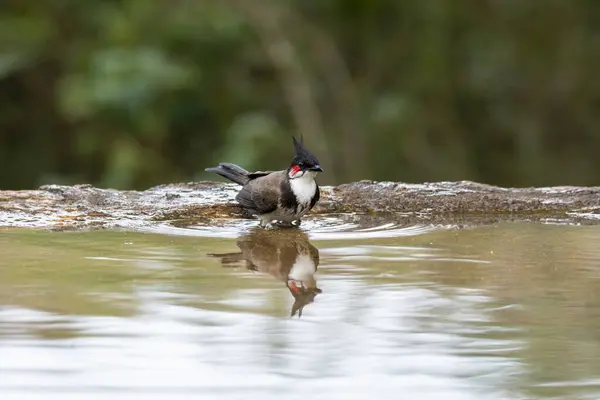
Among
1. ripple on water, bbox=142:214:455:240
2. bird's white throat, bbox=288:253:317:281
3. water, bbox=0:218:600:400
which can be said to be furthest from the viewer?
ripple on water, bbox=142:214:455:240

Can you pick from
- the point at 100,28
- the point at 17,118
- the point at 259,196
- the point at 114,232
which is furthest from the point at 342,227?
the point at 17,118

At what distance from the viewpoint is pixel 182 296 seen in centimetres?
273

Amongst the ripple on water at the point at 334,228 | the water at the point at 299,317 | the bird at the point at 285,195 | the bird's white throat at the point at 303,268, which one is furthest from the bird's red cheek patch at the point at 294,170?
the bird's white throat at the point at 303,268

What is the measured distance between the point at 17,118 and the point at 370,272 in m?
9.34

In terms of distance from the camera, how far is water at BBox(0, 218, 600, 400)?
78.9 inches

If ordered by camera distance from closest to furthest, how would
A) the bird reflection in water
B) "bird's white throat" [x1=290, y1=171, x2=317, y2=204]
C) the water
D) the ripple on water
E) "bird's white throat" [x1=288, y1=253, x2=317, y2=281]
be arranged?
the water → the bird reflection in water → "bird's white throat" [x1=288, y1=253, x2=317, y2=281] → the ripple on water → "bird's white throat" [x1=290, y1=171, x2=317, y2=204]

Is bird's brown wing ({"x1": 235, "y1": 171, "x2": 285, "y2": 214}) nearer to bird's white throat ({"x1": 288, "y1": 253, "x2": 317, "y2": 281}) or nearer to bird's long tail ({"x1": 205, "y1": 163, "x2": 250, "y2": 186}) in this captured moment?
bird's long tail ({"x1": 205, "y1": 163, "x2": 250, "y2": 186})

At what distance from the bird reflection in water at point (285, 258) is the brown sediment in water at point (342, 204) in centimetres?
40

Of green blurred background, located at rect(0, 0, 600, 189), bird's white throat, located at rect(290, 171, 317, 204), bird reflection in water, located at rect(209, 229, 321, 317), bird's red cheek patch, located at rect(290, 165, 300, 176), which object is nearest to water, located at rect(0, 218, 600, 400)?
bird reflection in water, located at rect(209, 229, 321, 317)

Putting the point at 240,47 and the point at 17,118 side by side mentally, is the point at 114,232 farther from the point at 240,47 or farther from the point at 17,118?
the point at 17,118

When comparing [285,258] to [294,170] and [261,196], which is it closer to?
[261,196]

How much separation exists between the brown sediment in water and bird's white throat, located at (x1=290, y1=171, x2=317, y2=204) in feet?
0.74

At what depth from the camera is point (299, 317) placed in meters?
2.52

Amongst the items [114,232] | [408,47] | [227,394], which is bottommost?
[227,394]
